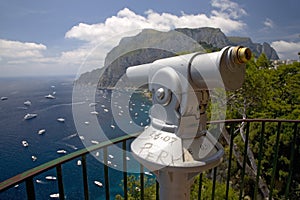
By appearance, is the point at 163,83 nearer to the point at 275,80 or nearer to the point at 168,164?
the point at 168,164

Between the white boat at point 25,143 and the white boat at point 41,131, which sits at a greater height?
the white boat at point 41,131

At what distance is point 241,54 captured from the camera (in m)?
0.81

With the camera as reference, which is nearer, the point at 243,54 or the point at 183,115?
the point at 243,54

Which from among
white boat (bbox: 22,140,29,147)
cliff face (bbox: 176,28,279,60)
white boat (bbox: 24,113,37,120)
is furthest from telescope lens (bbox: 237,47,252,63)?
white boat (bbox: 24,113,37,120)

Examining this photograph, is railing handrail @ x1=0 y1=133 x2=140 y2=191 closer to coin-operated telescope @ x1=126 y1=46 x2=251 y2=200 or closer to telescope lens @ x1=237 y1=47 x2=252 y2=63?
coin-operated telescope @ x1=126 y1=46 x2=251 y2=200

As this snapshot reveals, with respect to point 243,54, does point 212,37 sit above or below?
above

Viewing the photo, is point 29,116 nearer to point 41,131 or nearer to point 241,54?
point 41,131

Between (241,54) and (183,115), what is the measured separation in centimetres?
35

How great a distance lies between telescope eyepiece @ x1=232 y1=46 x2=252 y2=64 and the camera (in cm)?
81

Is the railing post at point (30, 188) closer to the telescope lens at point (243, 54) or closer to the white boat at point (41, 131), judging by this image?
the telescope lens at point (243, 54)

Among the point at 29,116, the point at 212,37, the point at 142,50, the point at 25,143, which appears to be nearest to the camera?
the point at 142,50

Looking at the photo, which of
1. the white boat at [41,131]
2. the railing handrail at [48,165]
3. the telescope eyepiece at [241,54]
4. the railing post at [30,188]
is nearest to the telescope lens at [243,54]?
the telescope eyepiece at [241,54]

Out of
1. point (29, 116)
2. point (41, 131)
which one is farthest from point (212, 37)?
point (29, 116)

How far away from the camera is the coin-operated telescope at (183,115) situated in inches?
34.3
